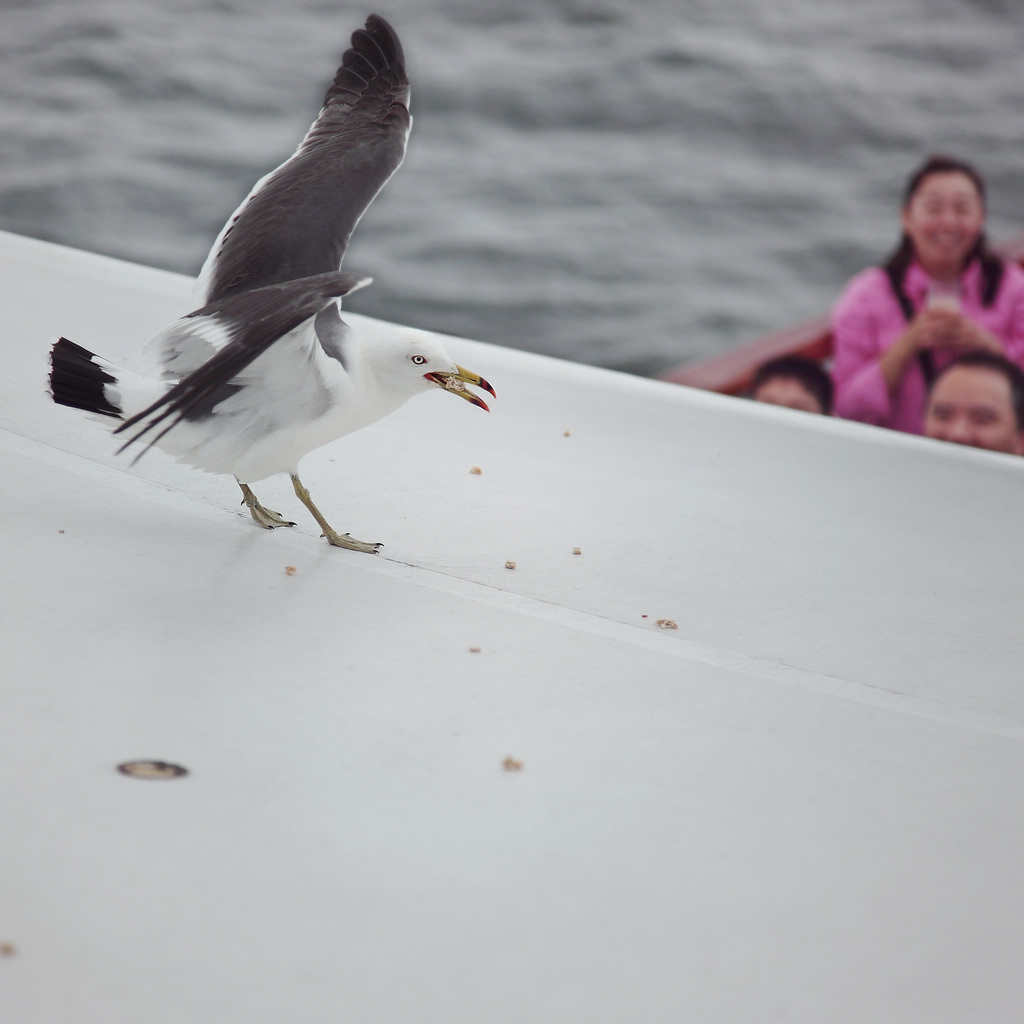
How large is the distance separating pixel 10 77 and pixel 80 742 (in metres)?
8.17

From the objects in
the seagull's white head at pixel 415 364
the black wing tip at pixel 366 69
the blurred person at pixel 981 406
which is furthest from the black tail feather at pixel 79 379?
the blurred person at pixel 981 406

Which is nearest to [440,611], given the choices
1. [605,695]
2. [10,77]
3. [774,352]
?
[605,695]

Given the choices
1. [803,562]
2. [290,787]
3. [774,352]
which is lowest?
[290,787]

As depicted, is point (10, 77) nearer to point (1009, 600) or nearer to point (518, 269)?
point (518, 269)

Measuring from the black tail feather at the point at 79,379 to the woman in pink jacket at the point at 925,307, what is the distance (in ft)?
8.25

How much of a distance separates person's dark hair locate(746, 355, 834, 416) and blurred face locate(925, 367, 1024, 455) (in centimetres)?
50

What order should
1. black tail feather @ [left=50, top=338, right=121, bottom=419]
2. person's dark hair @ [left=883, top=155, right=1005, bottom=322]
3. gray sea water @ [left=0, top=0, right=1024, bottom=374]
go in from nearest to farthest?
black tail feather @ [left=50, top=338, right=121, bottom=419], person's dark hair @ [left=883, top=155, right=1005, bottom=322], gray sea water @ [left=0, top=0, right=1024, bottom=374]

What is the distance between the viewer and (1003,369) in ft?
10.2

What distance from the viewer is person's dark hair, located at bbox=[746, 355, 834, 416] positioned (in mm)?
3629

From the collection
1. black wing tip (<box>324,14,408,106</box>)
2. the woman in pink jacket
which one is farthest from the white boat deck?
the woman in pink jacket

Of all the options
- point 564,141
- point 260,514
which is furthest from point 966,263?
point 564,141

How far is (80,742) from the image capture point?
97 cm

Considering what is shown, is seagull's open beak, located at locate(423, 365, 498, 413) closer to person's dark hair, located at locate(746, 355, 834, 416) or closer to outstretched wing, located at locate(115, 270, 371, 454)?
outstretched wing, located at locate(115, 270, 371, 454)

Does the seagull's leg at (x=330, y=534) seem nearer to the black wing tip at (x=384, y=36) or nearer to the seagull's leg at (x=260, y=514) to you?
the seagull's leg at (x=260, y=514)
